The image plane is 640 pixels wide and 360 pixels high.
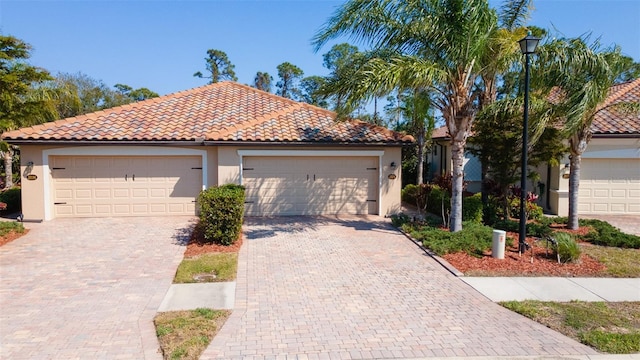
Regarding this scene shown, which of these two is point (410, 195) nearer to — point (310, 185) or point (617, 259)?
point (310, 185)

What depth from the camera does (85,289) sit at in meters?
6.61

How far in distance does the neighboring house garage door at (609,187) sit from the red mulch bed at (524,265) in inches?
282

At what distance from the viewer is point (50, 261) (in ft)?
26.9

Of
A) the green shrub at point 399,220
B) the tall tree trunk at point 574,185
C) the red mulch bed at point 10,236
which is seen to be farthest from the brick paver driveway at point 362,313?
the red mulch bed at point 10,236

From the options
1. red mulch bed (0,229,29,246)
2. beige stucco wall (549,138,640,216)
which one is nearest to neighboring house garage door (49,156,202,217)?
red mulch bed (0,229,29,246)

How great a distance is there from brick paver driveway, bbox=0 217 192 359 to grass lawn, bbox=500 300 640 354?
5208 millimetres

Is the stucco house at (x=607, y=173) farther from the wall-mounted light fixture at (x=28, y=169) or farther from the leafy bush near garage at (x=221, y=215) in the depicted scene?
the wall-mounted light fixture at (x=28, y=169)

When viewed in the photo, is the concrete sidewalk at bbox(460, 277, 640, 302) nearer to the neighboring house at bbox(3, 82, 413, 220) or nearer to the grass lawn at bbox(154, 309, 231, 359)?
the grass lawn at bbox(154, 309, 231, 359)

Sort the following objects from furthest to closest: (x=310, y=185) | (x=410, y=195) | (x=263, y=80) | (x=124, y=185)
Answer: (x=263, y=80)
(x=410, y=195)
(x=310, y=185)
(x=124, y=185)

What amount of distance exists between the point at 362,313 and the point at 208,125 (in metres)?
10.1

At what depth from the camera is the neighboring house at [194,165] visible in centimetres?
1234

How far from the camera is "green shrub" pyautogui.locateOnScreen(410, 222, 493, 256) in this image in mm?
8961

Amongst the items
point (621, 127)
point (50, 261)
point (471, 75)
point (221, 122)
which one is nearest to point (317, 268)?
point (50, 261)

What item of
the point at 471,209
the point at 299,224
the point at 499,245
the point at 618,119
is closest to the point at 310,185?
the point at 299,224
